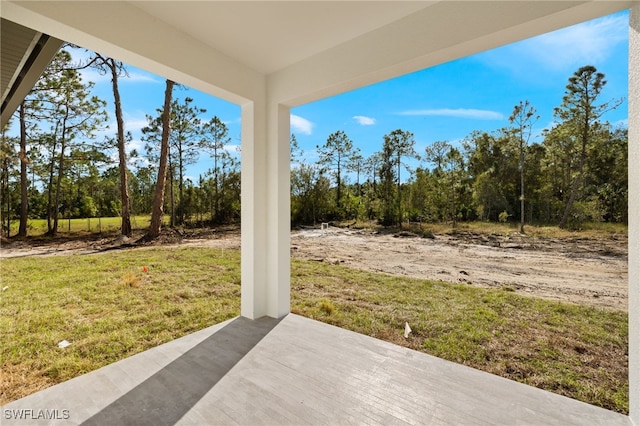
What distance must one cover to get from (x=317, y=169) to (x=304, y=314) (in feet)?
8.52

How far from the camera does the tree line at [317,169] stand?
278cm

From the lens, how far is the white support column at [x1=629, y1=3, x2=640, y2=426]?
1.46 meters

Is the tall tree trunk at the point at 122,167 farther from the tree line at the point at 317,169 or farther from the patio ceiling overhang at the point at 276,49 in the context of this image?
the patio ceiling overhang at the point at 276,49

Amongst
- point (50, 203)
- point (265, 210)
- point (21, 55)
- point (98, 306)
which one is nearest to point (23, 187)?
point (50, 203)

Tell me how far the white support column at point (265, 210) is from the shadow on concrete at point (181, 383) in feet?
1.51

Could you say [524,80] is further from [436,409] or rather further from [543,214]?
[436,409]

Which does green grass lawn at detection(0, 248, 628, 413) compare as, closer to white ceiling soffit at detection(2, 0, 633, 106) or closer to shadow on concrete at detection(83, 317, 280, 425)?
shadow on concrete at detection(83, 317, 280, 425)

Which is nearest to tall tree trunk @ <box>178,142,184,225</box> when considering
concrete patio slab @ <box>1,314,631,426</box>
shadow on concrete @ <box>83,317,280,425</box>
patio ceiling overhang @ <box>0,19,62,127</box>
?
patio ceiling overhang @ <box>0,19,62,127</box>

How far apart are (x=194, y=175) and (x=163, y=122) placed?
96 cm

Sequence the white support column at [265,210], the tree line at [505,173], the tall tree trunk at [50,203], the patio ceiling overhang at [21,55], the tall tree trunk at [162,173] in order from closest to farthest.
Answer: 1. the patio ceiling overhang at [21,55]
2. the tree line at [505,173]
3. the white support column at [265,210]
4. the tall tree trunk at [50,203]
5. the tall tree trunk at [162,173]

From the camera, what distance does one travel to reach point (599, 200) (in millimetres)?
2639

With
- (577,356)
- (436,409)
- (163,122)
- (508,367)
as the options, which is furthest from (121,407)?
(163,122)

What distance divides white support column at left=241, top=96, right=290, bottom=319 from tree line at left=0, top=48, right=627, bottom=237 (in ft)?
5.73

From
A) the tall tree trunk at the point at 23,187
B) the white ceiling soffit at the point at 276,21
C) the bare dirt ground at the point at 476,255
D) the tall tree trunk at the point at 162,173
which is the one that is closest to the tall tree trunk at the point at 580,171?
the bare dirt ground at the point at 476,255
